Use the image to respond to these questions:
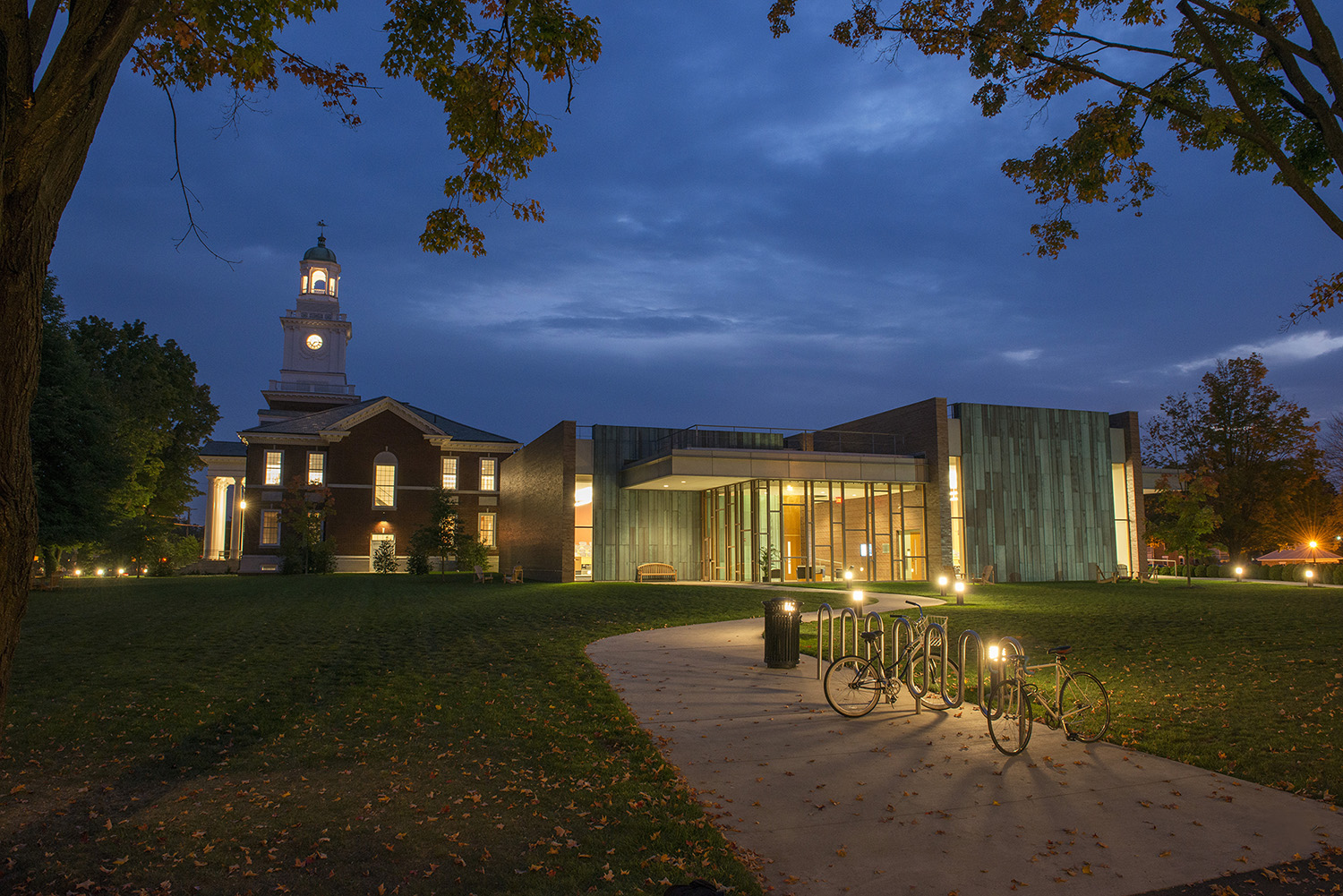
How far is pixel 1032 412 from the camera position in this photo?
122 feet

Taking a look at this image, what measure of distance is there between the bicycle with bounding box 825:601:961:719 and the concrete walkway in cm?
20

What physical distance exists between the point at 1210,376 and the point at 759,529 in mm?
28648

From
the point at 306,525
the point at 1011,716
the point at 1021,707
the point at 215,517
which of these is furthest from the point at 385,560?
the point at 1021,707

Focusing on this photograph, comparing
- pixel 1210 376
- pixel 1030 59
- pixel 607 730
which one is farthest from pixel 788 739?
pixel 1210 376

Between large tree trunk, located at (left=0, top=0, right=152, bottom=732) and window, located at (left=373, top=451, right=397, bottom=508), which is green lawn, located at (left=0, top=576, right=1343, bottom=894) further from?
window, located at (left=373, top=451, right=397, bottom=508)

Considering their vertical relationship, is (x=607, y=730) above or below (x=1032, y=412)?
below

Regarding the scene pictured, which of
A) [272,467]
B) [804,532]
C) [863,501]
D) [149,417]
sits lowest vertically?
[804,532]

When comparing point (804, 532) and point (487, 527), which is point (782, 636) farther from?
point (487, 527)

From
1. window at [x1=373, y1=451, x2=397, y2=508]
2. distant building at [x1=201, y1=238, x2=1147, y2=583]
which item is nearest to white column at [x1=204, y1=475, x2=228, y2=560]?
window at [x1=373, y1=451, x2=397, y2=508]

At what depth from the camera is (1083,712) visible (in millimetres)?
8594

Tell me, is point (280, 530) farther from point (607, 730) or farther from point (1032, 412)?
point (607, 730)

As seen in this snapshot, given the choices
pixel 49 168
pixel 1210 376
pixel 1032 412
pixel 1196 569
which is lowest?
pixel 1196 569

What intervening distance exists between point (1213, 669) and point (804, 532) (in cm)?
2270

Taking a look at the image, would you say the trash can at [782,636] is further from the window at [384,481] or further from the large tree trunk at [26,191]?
the window at [384,481]
